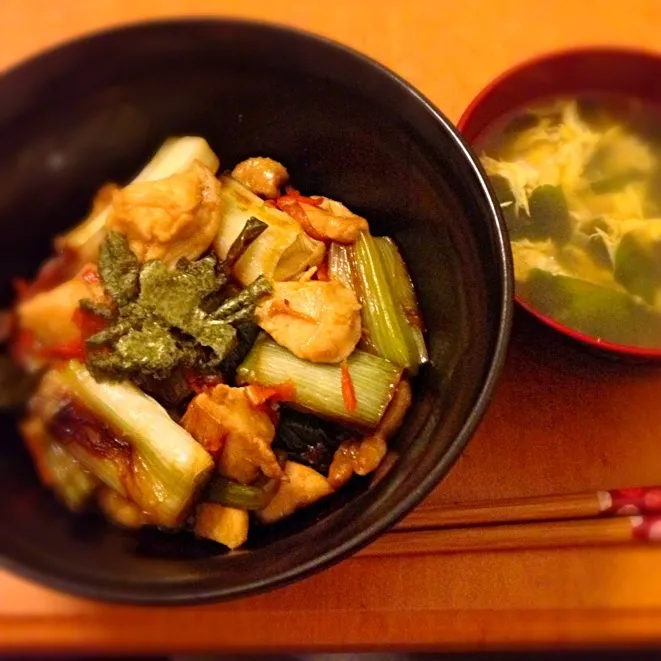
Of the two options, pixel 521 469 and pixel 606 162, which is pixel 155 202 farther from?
pixel 606 162

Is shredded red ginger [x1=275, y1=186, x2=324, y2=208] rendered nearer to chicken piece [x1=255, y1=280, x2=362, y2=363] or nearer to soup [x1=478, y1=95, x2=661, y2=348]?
chicken piece [x1=255, y1=280, x2=362, y2=363]

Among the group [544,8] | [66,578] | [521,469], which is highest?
[544,8]

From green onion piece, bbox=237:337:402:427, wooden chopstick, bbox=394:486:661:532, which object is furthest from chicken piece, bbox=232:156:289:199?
wooden chopstick, bbox=394:486:661:532

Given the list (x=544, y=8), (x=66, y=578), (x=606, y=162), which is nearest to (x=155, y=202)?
(x=66, y=578)

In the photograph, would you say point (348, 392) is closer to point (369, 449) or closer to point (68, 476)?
point (369, 449)

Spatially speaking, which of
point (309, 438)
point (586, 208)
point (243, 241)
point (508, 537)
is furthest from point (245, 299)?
point (586, 208)

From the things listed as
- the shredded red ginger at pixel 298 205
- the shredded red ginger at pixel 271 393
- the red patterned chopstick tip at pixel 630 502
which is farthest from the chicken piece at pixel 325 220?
the red patterned chopstick tip at pixel 630 502
